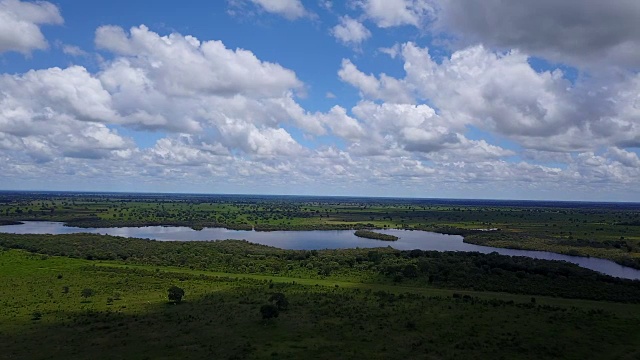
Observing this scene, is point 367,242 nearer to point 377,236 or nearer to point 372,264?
point 377,236

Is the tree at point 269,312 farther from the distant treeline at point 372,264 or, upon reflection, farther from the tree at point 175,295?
the distant treeline at point 372,264

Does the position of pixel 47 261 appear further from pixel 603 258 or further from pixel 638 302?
pixel 603 258

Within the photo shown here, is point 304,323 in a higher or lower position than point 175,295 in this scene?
lower

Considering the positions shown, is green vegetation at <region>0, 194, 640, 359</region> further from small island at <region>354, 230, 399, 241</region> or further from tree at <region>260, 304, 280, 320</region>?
small island at <region>354, 230, 399, 241</region>

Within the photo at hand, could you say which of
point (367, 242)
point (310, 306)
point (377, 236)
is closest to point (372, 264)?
point (310, 306)

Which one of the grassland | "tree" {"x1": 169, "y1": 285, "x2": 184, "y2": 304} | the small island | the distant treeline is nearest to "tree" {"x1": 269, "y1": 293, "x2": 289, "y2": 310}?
the grassland

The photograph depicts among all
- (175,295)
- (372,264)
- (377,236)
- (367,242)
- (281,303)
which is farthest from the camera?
(377,236)
